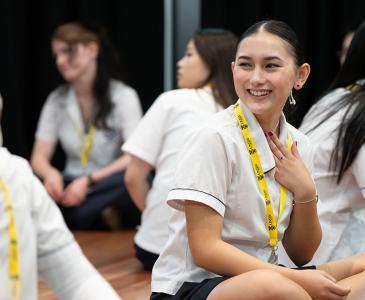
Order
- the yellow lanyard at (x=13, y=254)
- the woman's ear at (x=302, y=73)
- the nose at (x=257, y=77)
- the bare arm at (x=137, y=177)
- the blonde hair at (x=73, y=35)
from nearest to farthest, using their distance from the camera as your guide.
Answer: the yellow lanyard at (x=13, y=254)
the nose at (x=257, y=77)
the woman's ear at (x=302, y=73)
the bare arm at (x=137, y=177)
the blonde hair at (x=73, y=35)

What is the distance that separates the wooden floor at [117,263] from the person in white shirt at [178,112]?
0.57 feet

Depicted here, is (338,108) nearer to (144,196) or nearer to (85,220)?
(144,196)

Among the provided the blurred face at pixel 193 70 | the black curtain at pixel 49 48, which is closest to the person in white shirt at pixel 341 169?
the blurred face at pixel 193 70

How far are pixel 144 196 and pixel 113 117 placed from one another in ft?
3.92

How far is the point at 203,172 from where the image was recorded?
6.87 ft

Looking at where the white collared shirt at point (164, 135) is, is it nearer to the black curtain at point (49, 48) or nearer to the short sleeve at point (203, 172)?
the short sleeve at point (203, 172)

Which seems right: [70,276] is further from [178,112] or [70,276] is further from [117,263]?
[117,263]

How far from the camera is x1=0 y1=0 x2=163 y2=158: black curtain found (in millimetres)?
5395

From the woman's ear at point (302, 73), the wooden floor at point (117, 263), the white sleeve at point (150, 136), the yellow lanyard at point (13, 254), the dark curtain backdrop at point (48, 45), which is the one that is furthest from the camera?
the dark curtain backdrop at point (48, 45)

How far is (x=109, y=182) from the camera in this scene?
4.70 meters

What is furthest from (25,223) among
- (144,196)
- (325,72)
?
(325,72)

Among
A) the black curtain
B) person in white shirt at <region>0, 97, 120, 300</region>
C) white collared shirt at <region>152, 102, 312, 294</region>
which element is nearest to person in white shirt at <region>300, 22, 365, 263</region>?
white collared shirt at <region>152, 102, 312, 294</region>

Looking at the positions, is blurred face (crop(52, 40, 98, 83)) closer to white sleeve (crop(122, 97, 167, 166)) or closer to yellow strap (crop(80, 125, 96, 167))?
yellow strap (crop(80, 125, 96, 167))

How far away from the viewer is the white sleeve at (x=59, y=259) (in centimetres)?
140
